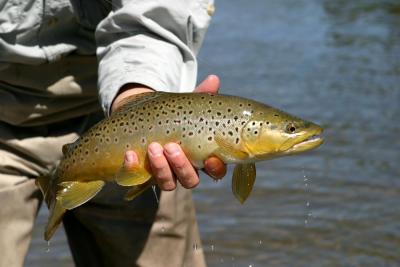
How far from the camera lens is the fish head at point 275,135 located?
8.46 feet

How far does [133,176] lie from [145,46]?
63 cm

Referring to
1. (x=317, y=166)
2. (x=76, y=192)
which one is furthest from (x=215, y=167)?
(x=317, y=166)

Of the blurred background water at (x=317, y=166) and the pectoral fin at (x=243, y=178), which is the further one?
the blurred background water at (x=317, y=166)

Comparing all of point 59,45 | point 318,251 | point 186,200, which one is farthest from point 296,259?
point 59,45

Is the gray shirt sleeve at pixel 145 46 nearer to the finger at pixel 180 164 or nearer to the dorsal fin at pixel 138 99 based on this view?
the dorsal fin at pixel 138 99

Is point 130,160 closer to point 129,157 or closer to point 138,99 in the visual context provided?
point 129,157

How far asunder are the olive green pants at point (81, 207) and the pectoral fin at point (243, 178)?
2.67 feet

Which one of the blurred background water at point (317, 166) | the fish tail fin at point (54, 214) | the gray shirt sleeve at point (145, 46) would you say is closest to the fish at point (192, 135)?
the fish tail fin at point (54, 214)

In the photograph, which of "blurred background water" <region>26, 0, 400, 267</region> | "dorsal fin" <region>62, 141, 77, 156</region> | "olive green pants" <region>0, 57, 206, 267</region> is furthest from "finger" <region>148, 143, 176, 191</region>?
"blurred background water" <region>26, 0, 400, 267</region>

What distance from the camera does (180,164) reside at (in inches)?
100.0

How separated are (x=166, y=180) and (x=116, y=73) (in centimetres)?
53

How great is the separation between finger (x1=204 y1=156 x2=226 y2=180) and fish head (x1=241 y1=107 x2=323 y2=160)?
0.33 feet

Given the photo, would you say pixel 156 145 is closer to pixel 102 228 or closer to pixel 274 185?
pixel 102 228

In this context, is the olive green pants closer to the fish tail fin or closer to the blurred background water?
the fish tail fin
